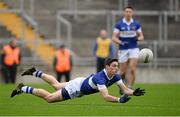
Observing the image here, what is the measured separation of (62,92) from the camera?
15.6 meters

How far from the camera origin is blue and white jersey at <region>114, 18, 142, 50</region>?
20.4 meters

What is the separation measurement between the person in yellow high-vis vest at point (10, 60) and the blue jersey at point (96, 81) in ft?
43.2

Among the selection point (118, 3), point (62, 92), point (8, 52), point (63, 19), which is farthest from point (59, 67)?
point (62, 92)

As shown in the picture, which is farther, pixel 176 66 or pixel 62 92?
pixel 176 66

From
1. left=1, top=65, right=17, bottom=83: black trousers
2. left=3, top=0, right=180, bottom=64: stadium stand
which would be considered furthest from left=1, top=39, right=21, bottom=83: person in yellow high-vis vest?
left=3, top=0, right=180, bottom=64: stadium stand

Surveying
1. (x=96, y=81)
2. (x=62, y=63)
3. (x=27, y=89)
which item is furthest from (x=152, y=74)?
(x=96, y=81)

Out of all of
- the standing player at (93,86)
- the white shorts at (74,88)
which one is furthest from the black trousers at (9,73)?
the white shorts at (74,88)

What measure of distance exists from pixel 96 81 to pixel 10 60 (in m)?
13.8

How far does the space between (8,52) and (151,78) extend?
5.78 m

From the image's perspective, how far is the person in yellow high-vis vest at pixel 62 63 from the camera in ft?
92.9

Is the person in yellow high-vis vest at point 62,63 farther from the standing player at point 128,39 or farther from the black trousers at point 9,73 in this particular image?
the standing player at point 128,39

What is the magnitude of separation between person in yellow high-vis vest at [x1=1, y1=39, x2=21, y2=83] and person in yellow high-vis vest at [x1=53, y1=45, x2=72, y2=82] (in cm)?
139

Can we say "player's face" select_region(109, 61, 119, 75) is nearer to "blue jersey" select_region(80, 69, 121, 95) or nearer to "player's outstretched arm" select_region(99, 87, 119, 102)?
"blue jersey" select_region(80, 69, 121, 95)

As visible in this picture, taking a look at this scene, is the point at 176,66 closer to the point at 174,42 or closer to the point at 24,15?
the point at 174,42
